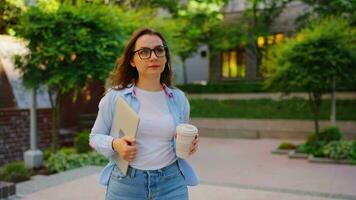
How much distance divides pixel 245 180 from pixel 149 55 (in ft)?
20.1

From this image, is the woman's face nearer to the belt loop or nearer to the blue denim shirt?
the blue denim shirt

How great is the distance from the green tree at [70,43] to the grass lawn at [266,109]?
843cm

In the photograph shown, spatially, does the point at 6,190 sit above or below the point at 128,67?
below

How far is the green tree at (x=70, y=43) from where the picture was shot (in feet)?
27.7

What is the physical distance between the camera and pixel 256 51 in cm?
2122

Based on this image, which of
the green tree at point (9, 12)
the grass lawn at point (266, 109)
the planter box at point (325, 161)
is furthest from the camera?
the grass lawn at point (266, 109)

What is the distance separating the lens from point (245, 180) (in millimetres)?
8352

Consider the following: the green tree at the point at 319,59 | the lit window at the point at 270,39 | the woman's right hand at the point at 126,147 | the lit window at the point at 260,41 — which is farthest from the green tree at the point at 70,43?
the lit window at the point at 260,41

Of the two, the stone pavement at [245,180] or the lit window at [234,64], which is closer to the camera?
the stone pavement at [245,180]

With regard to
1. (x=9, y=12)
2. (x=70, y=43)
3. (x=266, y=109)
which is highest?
(x=9, y=12)

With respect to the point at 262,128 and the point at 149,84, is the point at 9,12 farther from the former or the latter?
the point at 262,128

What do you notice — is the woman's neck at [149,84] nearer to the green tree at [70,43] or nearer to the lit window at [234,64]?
the green tree at [70,43]

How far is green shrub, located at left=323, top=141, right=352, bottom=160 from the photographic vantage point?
1030cm

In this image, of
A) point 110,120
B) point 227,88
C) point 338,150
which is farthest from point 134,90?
Answer: point 227,88
